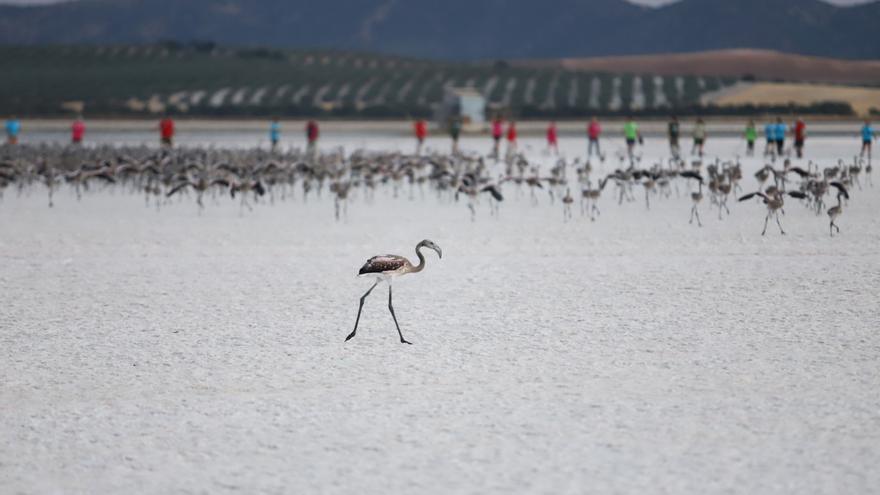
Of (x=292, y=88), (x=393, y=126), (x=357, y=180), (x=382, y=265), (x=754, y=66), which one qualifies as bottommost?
(x=382, y=265)

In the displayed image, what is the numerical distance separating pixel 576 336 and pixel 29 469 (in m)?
5.91

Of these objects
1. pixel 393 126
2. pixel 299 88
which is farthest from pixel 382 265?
pixel 299 88

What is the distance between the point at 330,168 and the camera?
30.1 metres

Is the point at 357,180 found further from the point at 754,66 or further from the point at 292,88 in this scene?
the point at 754,66

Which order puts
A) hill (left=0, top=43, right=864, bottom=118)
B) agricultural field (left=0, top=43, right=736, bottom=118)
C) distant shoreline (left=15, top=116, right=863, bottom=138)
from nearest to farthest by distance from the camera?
distant shoreline (left=15, top=116, right=863, bottom=138) < hill (left=0, top=43, right=864, bottom=118) < agricultural field (left=0, top=43, right=736, bottom=118)

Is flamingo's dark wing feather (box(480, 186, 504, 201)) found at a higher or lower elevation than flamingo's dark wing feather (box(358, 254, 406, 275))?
higher

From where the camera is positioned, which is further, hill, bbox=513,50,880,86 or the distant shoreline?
hill, bbox=513,50,880,86

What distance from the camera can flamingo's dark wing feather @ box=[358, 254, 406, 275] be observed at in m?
11.1

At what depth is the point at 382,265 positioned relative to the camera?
36.7 feet

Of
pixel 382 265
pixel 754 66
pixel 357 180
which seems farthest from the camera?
pixel 754 66

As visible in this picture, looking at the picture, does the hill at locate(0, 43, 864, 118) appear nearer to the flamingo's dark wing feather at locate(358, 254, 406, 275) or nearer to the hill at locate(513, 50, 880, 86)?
the hill at locate(513, 50, 880, 86)

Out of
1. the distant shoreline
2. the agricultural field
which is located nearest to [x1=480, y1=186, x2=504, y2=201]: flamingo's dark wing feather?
the distant shoreline

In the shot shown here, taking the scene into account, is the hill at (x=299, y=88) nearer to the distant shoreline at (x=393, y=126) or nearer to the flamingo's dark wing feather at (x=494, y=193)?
the distant shoreline at (x=393, y=126)

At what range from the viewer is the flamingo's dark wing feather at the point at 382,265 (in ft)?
36.6
